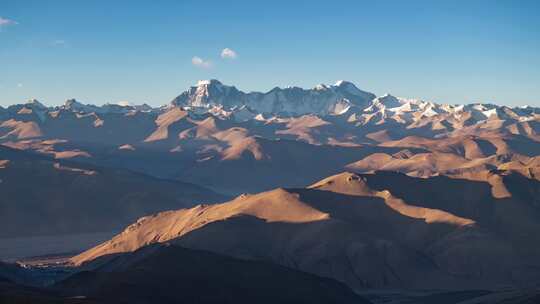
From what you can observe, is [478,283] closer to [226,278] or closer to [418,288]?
[418,288]

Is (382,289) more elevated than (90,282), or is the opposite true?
(90,282)

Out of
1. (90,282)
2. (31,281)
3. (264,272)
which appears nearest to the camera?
(90,282)

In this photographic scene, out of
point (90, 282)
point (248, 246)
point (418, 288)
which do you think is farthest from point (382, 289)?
point (90, 282)

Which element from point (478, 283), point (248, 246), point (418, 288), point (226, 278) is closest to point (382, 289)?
point (418, 288)

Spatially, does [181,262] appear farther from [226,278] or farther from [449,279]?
[449,279]

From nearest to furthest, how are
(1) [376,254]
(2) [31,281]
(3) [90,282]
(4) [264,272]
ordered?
1. (3) [90,282]
2. (4) [264,272]
3. (2) [31,281]
4. (1) [376,254]

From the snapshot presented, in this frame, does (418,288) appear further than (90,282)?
Yes

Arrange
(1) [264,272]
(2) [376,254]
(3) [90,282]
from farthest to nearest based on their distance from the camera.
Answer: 1. (2) [376,254]
2. (1) [264,272]
3. (3) [90,282]

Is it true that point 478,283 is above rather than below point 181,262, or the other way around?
below

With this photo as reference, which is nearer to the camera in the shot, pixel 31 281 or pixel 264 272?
pixel 264 272
